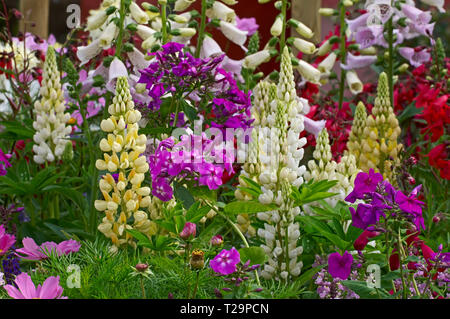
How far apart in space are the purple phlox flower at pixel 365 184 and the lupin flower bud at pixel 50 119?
1.08 m

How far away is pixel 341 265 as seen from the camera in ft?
4.48

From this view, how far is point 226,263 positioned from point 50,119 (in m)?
1.14

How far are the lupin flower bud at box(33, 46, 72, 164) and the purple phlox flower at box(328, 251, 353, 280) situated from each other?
3.54 feet

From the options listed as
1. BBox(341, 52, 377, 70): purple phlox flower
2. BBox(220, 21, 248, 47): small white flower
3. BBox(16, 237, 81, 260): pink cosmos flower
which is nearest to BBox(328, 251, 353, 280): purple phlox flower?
BBox(16, 237, 81, 260): pink cosmos flower

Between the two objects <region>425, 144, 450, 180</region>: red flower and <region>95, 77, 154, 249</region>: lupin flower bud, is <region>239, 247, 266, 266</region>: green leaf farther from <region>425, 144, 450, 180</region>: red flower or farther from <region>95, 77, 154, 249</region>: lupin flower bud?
<region>425, 144, 450, 180</region>: red flower

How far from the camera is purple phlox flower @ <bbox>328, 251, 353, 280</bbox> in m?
1.35

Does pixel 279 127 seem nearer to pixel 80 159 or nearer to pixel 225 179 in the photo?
pixel 225 179

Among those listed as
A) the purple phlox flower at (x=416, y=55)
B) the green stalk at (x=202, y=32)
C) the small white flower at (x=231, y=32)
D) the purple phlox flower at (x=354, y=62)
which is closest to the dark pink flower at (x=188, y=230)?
the green stalk at (x=202, y=32)

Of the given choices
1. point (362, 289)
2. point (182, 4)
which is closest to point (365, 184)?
point (362, 289)

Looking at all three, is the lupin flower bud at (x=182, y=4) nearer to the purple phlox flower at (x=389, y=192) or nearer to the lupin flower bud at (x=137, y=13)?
the lupin flower bud at (x=137, y=13)

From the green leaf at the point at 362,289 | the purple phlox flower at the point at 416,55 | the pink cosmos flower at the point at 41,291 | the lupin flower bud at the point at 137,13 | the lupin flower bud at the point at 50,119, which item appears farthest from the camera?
the purple phlox flower at the point at 416,55

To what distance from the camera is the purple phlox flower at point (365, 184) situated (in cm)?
134

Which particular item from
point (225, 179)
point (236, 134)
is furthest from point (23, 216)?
point (236, 134)

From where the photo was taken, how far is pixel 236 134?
1.74 m
